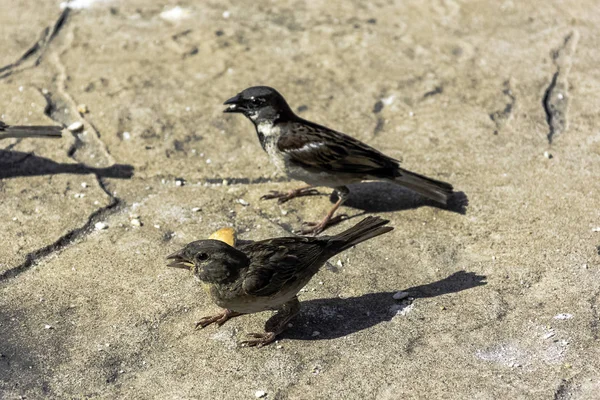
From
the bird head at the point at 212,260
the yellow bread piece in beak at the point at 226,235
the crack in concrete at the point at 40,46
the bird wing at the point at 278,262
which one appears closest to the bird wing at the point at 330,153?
the yellow bread piece in beak at the point at 226,235

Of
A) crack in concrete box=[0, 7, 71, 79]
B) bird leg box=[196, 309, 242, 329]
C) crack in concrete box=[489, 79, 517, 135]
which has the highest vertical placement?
crack in concrete box=[489, 79, 517, 135]

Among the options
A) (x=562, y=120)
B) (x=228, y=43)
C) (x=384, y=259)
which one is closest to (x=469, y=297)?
(x=384, y=259)

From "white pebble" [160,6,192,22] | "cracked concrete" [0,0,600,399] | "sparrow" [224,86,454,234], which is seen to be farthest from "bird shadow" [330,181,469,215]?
"white pebble" [160,6,192,22]

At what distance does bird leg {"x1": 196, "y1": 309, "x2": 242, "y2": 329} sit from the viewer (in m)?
4.81

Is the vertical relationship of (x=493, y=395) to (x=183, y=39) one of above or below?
above

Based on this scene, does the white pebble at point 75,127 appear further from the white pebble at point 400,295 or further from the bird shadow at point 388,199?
the white pebble at point 400,295

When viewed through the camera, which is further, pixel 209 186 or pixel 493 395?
pixel 209 186

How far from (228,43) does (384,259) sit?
3.80m

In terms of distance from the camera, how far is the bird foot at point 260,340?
466 centimetres

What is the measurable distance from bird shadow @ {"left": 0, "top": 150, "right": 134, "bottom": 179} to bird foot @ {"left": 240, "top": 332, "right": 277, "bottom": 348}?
2.32m

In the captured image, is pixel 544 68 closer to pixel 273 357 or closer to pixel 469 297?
pixel 469 297

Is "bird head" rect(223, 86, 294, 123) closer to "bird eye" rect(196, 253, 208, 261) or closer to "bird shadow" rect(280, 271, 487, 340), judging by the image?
"bird shadow" rect(280, 271, 487, 340)

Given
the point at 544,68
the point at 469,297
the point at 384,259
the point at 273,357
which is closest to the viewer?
the point at 273,357

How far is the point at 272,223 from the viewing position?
5.92 m
